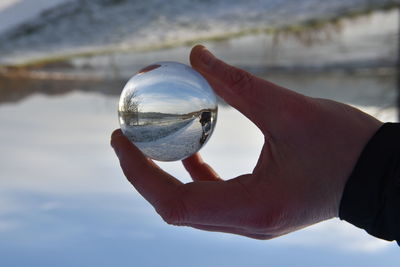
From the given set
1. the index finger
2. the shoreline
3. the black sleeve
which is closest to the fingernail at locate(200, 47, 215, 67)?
the index finger

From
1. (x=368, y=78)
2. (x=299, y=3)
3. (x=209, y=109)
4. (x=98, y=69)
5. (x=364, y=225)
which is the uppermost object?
(x=299, y=3)

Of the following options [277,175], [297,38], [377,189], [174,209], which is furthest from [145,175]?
[297,38]

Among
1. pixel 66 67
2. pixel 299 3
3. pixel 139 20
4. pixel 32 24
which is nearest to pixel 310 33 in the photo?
pixel 299 3

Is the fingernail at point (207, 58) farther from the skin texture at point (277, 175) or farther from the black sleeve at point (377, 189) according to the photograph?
the black sleeve at point (377, 189)

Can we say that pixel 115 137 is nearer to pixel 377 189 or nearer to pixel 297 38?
pixel 377 189

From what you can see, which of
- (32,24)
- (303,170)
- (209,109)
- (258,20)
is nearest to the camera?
(303,170)

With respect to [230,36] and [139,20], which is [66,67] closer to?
[139,20]

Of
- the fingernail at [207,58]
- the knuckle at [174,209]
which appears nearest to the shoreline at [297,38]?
the fingernail at [207,58]
